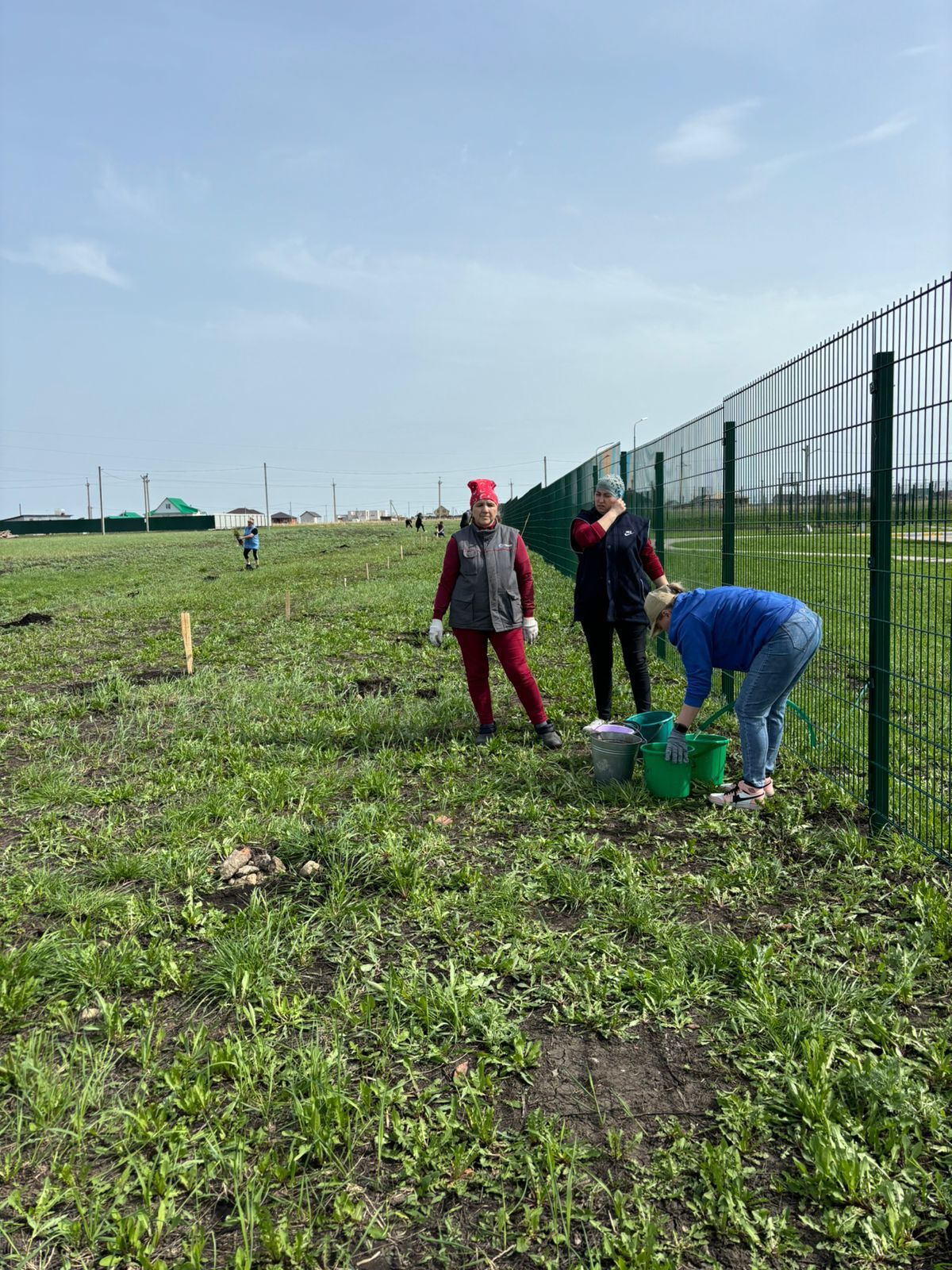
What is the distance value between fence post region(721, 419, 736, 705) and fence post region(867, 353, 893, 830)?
6.10 ft

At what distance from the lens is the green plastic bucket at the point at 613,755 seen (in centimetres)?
472

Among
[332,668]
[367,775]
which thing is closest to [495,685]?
[332,668]

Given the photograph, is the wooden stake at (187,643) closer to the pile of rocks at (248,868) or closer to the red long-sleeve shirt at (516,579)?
the red long-sleeve shirt at (516,579)

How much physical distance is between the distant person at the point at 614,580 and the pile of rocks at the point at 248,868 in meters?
2.60

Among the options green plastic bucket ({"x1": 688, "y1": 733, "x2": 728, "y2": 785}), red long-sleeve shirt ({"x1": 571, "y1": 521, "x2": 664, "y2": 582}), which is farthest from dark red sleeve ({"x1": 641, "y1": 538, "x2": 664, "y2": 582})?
green plastic bucket ({"x1": 688, "y1": 733, "x2": 728, "y2": 785})

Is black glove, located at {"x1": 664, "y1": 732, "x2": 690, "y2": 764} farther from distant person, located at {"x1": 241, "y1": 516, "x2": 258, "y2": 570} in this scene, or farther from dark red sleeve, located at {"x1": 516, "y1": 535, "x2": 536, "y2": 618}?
distant person, located at {"x1": 241, "y1": 516, "x2": 258, "y2": 570}

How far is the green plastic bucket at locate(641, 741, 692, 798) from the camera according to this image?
14.8ft

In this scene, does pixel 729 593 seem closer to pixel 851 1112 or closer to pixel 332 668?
pixel 851 1112

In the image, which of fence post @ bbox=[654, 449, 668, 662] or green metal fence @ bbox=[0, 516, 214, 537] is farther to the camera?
green metal fence @ bbox=[0, 516, 214, 537]

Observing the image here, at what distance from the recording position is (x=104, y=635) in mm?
11078

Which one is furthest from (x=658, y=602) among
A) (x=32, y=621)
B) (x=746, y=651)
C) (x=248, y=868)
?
(x=32, y=621)

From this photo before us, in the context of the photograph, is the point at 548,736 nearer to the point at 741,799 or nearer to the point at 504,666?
the point at 504,666

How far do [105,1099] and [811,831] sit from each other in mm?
3148

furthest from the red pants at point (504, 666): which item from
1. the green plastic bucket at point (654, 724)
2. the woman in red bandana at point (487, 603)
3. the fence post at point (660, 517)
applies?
the fence post at point (660, 517)
